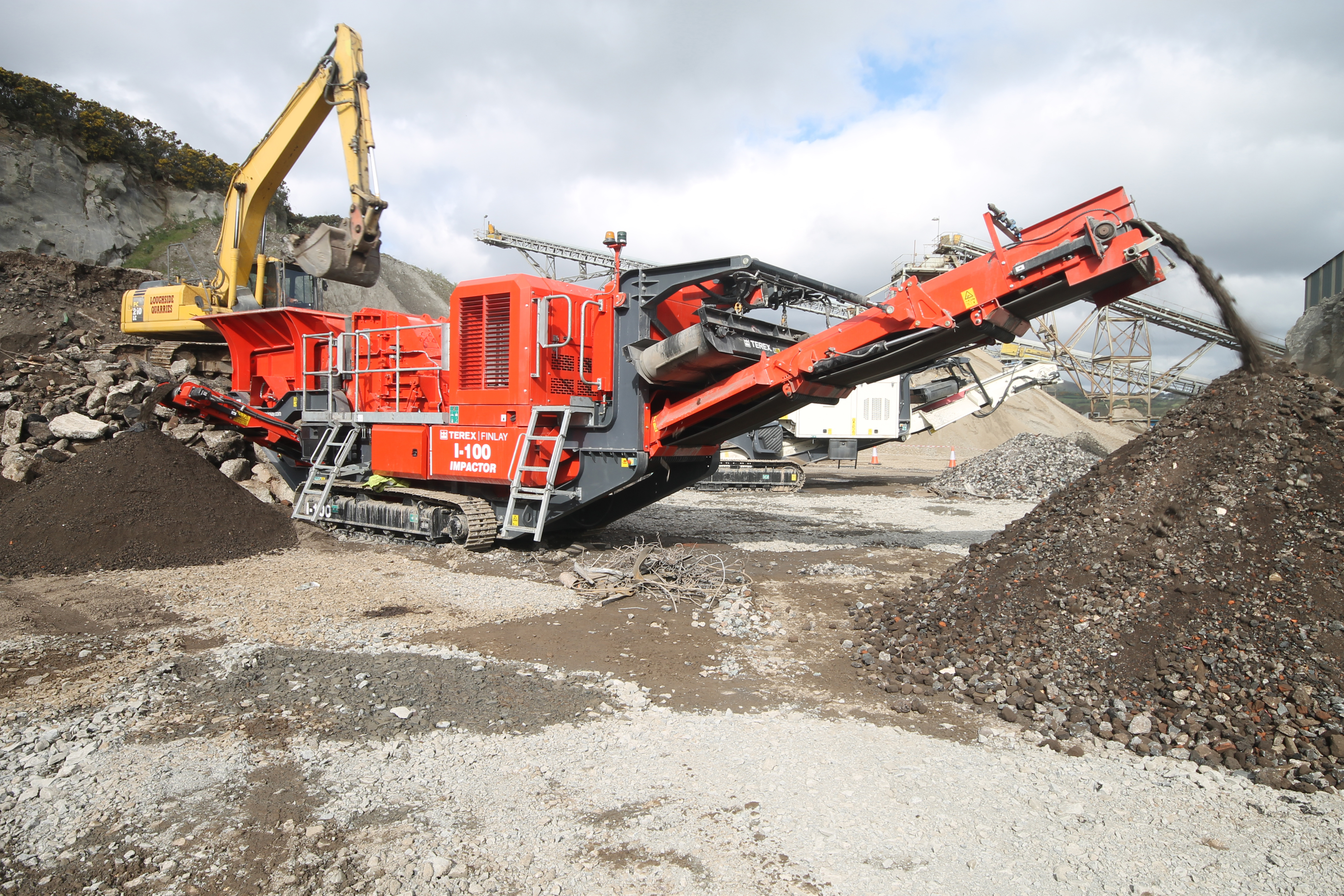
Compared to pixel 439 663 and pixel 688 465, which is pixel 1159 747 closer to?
pixel 439 663

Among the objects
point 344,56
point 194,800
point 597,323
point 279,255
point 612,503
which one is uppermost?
point 344,56

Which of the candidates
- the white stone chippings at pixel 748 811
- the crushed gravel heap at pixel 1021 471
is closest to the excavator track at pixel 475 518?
the white stone chippings at pixel 748 811

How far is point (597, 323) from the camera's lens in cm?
792

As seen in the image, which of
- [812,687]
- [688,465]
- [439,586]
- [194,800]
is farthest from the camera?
[688,465]

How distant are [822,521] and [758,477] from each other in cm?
449

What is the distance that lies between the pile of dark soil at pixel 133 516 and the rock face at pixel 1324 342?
380 inches

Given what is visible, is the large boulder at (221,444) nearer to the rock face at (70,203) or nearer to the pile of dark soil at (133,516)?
the pile of dark soil at (133,516)

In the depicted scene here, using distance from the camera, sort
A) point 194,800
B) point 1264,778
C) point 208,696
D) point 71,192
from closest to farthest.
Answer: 1. point 194,800
2. point 1264,778
3. point 208,696
4. point 71,192

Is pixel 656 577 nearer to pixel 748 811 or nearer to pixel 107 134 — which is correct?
pixel 748 811

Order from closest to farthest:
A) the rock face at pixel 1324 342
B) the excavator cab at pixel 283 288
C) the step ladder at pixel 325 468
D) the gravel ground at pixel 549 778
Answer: the gravel ground at pixel 549 778 → the rock face at pixel 1324 342 → the step ladder at pixel 325 468 → the excavator cab at pixel 283 288

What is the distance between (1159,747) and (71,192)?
2376cm

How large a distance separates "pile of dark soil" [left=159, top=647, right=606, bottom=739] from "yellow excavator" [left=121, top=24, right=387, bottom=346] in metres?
6.51

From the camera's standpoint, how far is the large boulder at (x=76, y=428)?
30.4 feet

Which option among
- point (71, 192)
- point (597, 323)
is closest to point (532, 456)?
point (597, 323)
